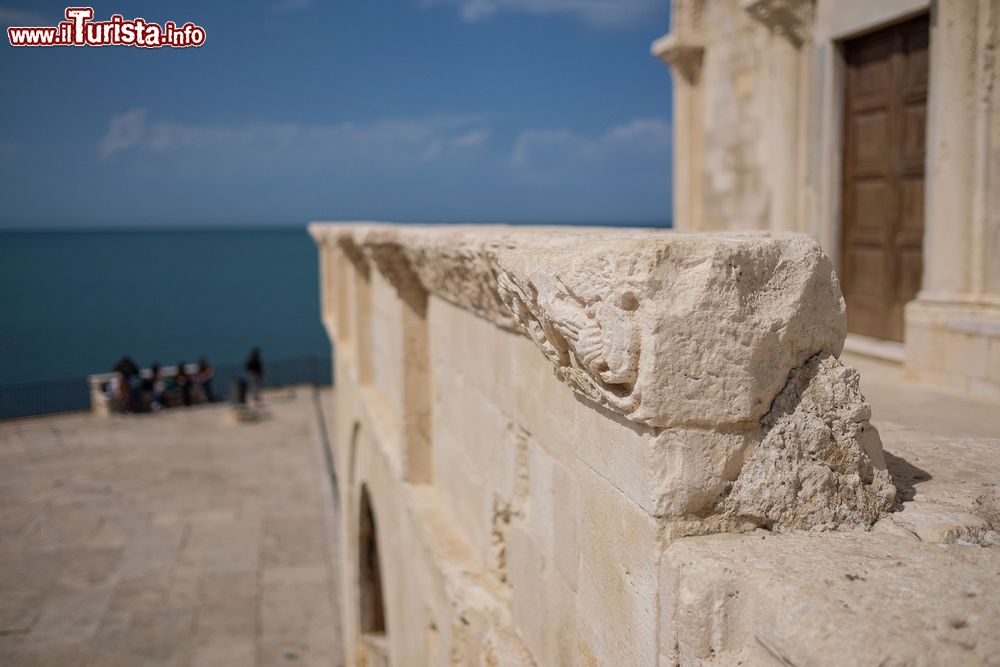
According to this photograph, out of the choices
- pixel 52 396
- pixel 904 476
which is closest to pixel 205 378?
pixel 52 396

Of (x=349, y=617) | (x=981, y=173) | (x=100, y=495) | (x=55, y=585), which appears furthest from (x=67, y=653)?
(x=981, y=173)

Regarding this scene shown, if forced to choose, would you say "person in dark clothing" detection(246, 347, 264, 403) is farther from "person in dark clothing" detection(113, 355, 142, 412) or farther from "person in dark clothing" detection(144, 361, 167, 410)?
"person in dark clothing" detection(113, 355, 142, 412)

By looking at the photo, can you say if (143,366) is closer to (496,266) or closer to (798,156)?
(798,156)

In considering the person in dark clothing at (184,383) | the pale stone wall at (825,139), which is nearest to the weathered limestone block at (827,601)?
the pale stone wall at (825,139)

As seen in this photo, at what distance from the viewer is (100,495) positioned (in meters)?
15.1

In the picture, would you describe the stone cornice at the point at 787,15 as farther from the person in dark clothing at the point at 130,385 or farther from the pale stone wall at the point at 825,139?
the person in dark clothing at the point at 130,385

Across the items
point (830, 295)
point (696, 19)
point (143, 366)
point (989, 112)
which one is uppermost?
point (696, 19)

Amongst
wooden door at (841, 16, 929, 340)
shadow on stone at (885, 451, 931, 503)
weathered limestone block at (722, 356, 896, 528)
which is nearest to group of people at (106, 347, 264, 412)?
wooden door at (841, 16, 929, 340)

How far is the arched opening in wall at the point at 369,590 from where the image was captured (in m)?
8.54

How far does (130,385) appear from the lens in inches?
807

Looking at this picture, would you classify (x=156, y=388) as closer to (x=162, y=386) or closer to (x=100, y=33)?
(x=162, y=386)

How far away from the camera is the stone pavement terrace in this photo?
1024cm

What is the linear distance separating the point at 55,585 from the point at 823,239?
10.8 metres

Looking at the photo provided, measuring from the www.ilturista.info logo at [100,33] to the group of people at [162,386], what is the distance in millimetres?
13609
